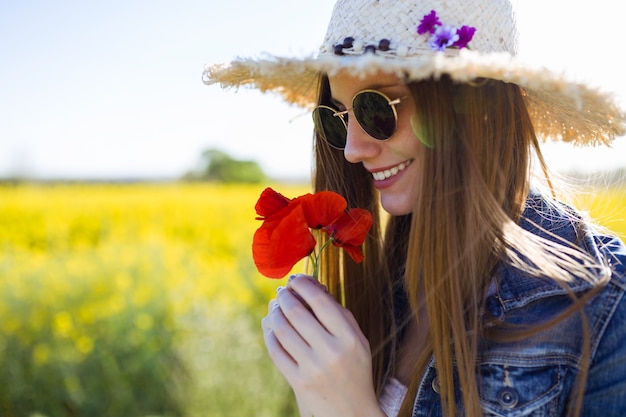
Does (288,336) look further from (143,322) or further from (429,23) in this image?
(143,322)

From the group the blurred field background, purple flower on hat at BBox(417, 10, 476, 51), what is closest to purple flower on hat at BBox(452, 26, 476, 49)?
purple flower on hat at BBox(417, 10, 476, 51)

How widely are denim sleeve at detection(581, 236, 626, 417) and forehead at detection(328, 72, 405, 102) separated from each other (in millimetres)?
609

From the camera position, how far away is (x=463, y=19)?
126 cm

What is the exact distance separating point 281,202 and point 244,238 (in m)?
5.71

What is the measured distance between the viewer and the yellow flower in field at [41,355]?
411 centimetres

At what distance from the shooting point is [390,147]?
1.34 meters

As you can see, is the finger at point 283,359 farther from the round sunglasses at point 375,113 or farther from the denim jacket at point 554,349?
the round sunglasses at point 375,113

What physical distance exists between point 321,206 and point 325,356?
305mm

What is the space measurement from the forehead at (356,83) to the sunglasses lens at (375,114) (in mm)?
33

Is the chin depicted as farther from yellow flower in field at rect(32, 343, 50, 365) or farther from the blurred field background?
yellow flower in field at rect(32, 343, 50, 365)

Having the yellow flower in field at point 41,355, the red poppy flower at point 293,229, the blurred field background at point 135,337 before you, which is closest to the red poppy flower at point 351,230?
the red poppy flower at point 293,229

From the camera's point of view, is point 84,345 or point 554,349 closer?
point 554,349

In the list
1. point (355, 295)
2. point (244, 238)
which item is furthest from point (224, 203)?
point (355, 295)

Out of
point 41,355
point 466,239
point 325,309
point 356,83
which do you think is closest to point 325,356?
point 325,309
